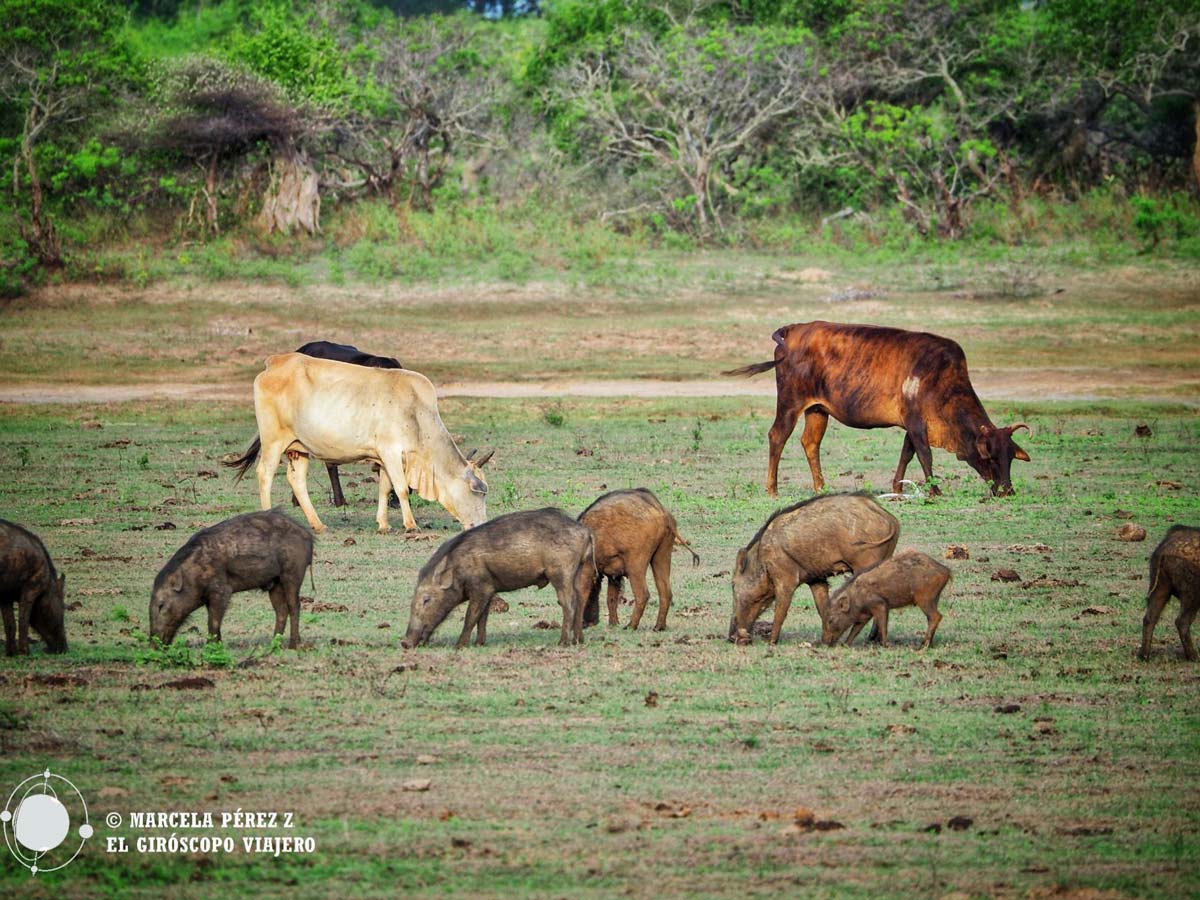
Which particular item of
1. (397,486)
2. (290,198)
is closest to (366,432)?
(397,486)

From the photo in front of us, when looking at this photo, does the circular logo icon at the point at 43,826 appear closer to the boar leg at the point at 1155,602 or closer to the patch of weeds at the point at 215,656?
the patch of weeds at the point at 215,656

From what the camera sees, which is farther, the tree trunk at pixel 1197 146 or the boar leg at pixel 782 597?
the tree trunk at pixel 1197 146

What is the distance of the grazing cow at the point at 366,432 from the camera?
17048 millimetres

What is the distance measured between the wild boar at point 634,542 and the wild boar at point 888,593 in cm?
143

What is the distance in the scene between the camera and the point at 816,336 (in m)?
20.0

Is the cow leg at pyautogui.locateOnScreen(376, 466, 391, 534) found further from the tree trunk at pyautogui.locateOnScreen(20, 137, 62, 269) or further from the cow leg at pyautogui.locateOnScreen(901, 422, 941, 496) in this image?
the tree trunk at pyautogui.locateOnScreen(20, 137, 62, 269)

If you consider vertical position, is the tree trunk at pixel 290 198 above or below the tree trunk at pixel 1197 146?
below

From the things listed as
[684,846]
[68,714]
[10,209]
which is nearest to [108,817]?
[68,714]

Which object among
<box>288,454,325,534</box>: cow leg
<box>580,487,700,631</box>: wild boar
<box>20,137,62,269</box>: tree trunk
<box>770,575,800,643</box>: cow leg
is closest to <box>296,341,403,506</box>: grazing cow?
<box>288,454,325,534</box>: cow leg

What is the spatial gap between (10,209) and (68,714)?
1056 inches

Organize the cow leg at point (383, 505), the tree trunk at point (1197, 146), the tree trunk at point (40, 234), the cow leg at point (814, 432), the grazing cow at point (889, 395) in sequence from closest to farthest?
the cow leg at point (383, 505) → the grazing cow at point (889, 395) → the cow leg at point (814, 432) → the tree trunk at point (40, 234) → the tree trunk at point (1197, 146)

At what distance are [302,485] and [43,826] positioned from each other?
10.1 meters

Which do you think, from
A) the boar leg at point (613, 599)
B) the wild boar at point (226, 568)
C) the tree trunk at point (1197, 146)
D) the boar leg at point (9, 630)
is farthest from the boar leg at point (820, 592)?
the tree trunk at point (1197, 146)

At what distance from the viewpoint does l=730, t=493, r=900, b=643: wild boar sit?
1189 centimetres
